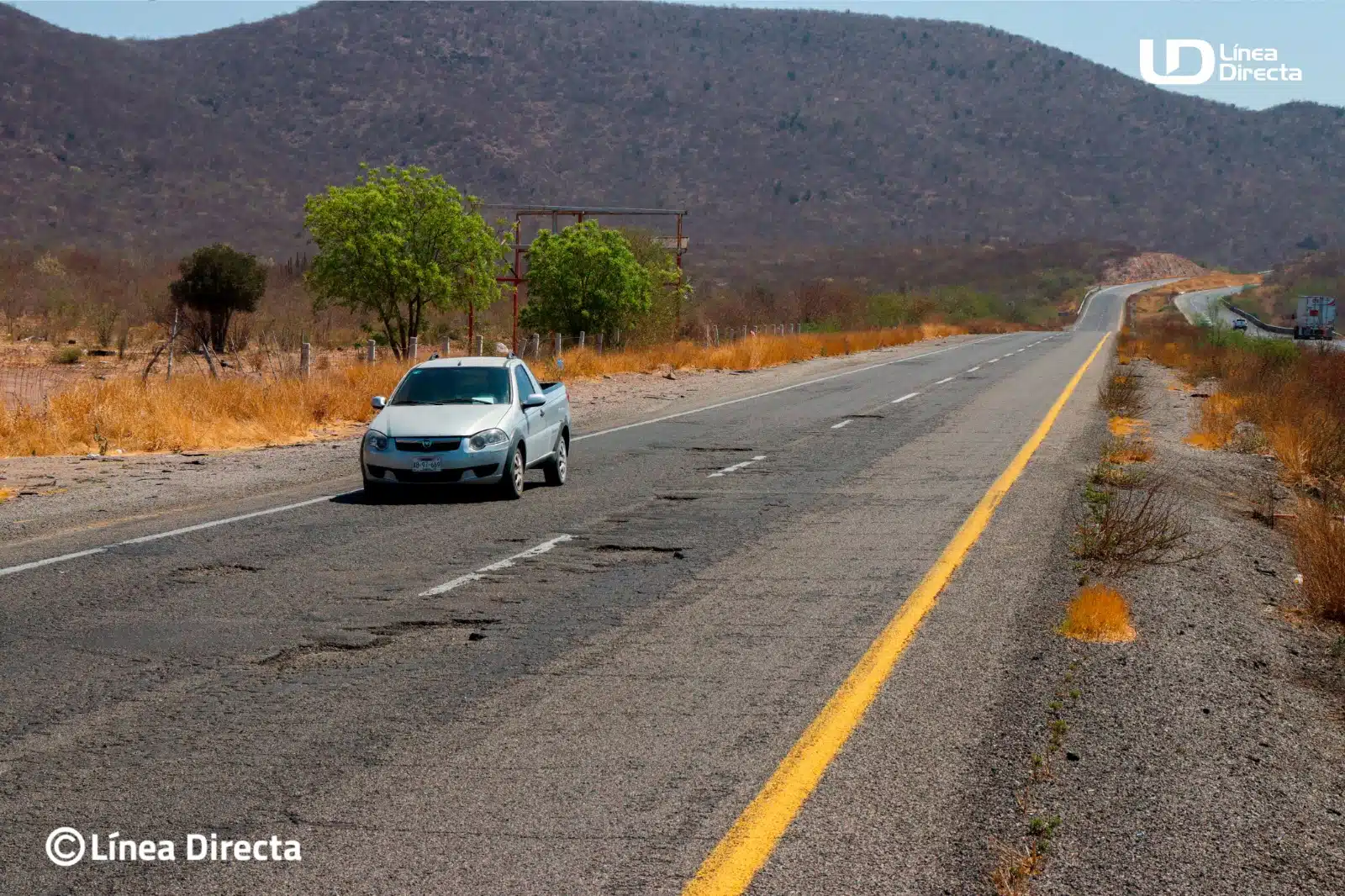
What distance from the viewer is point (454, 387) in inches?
626

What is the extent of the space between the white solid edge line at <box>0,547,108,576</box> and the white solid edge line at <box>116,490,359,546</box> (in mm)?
347

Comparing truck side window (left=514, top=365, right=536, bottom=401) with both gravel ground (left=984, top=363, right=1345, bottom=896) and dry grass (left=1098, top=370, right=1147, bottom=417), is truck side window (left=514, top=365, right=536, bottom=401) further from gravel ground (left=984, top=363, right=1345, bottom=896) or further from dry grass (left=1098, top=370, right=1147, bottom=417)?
dry grass (left=1098, top=370, right=1147, bottom=417)

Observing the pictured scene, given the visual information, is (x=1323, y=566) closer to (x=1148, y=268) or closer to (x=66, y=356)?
(x=66, y=356)

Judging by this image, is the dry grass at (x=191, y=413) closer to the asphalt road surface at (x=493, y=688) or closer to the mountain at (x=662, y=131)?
the asphalt road surface at (x=493, y=688)

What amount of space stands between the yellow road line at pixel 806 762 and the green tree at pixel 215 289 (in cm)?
4171

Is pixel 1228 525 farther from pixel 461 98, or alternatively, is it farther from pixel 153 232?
pixel 461 98

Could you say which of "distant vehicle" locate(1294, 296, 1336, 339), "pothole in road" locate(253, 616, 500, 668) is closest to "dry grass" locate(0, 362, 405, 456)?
"pothole in road" locate(253, 616, 500, 668)

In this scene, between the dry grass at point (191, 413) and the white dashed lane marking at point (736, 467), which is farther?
the dry grass at point (191, 413)

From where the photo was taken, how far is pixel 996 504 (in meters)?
14.0

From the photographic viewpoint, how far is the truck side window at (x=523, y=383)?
1591cm

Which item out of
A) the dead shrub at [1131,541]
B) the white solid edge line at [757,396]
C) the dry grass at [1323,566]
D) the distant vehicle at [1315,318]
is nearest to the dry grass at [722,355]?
the white solid edge line at [757,396]

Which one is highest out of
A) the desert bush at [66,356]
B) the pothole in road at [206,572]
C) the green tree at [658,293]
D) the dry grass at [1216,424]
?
the green tree at [658,293]

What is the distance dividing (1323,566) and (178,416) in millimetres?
16433

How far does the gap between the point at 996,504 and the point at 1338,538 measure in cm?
430
